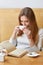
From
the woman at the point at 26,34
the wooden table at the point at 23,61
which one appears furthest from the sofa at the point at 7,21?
the wooden table at the point at 23,61

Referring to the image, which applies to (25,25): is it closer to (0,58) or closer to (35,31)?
(35,31)

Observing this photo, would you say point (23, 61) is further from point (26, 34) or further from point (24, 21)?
point (24, 21)

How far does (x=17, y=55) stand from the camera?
1.89m

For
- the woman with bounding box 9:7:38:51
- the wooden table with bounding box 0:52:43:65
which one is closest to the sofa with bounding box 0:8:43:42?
the woman with bounding box 9:7:38:51

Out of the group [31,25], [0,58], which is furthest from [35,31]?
[0,58]

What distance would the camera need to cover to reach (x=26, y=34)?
251 centimetres

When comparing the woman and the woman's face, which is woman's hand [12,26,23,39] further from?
the woman's face
